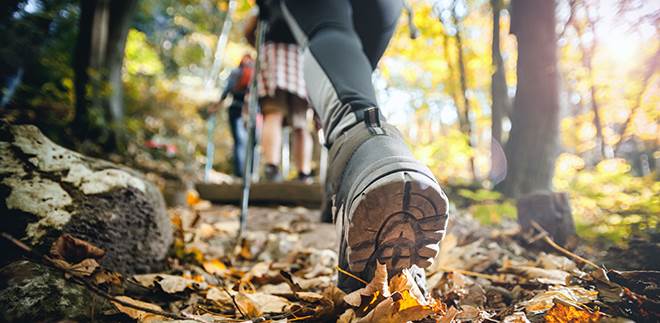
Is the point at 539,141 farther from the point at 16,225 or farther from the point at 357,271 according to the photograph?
the point at 16,225

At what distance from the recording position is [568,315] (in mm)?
661

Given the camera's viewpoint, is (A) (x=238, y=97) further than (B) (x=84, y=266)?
Yes

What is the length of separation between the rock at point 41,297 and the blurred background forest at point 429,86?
0.67 metres

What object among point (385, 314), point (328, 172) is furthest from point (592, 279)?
point (328, 172)

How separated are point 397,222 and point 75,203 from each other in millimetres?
927

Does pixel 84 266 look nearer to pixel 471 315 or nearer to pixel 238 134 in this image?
pixel 471 315

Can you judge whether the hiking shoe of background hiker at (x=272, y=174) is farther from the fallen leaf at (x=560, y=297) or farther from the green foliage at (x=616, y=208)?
the fallen leaf at (x=560, y=297)

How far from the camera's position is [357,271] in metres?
0.78

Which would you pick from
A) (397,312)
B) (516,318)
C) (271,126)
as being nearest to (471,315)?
(516,318)

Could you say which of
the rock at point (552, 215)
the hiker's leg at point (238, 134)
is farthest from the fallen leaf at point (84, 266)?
the hiker's leg at point (238, 134)

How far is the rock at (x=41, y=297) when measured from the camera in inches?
26.3

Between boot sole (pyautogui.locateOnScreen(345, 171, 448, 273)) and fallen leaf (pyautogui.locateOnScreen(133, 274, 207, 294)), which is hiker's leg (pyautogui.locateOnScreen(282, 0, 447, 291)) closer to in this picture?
boot sole (pyautogui.locateOnScreen(345, 171, 448, 273))

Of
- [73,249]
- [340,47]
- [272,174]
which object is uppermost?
[340,47]

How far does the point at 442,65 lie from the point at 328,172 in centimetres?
1094
